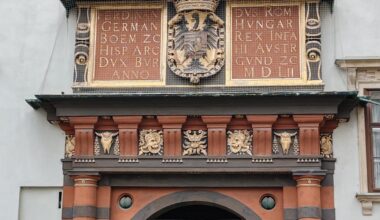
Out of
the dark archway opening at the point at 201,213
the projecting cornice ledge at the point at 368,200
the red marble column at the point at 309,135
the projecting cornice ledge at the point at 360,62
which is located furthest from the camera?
the dark archway opening at the point at 201,213

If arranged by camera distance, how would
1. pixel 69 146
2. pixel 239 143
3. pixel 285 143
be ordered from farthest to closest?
pixel 69 146
pixel 239 143
pixel 285 143

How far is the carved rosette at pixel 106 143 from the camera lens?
12.9 m

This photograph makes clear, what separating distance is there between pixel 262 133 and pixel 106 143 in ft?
8.46

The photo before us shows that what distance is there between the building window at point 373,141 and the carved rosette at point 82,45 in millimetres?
4825

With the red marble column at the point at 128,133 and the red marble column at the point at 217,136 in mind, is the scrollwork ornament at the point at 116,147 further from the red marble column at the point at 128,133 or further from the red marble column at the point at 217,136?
the red marble column at the point at 217,136

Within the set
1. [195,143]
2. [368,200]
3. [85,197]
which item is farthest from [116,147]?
[368,200]

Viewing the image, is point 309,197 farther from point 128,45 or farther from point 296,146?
point 128,45

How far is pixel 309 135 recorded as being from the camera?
12.6m

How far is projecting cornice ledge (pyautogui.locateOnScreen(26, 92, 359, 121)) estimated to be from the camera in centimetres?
1250

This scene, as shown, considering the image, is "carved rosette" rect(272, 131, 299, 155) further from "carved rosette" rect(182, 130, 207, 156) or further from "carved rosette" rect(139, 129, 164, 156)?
"carved rosette" rect(139, 129, 164, 156)

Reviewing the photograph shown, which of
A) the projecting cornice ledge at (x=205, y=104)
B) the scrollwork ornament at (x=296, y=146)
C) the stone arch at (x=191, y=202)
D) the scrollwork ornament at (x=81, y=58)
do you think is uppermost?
the scrollwork ornament at (x=81, y=58)

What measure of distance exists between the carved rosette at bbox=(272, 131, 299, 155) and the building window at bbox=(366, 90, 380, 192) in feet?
4.06

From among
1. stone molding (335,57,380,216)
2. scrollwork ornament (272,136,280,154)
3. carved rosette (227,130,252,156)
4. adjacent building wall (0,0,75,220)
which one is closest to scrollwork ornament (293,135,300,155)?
scrollwork ornament (272,136,280,154)

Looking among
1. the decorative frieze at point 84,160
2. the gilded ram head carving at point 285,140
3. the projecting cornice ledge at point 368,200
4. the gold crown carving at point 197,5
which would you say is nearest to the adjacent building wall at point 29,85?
the decorative frieze at point 84,160
